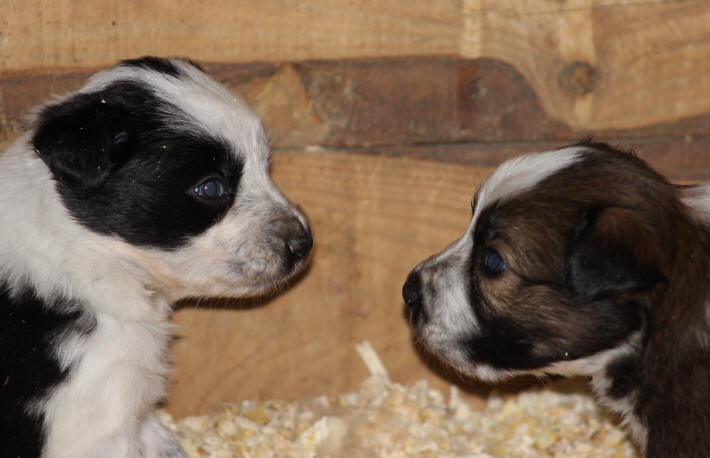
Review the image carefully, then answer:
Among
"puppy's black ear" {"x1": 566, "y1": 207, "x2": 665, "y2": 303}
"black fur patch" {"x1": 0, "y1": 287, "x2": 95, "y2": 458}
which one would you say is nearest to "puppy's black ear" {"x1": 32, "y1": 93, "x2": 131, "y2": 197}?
"black fur patch" {"x1": 0, "y1": 287, "x2": 95, "y2": 458}

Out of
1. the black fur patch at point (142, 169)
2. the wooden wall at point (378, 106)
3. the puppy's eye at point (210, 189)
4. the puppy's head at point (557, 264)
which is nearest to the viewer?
the puppy's head at point (557, 264)

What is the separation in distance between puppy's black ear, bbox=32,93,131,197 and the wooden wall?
2.08ft

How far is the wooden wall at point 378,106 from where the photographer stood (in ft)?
12.7

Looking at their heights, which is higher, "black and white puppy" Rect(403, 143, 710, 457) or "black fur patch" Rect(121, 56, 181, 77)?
"black fur patch" Rect(121, 56, 181, 77)

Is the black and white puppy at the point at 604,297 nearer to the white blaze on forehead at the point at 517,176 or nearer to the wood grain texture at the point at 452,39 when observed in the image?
the white blaze on forehead at the point at 517,176

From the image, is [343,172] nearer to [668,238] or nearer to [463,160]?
[463,160]

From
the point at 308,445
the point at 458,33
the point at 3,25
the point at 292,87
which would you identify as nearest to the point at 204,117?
the point at 292,87

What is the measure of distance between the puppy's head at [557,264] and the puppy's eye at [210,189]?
944 millimetres

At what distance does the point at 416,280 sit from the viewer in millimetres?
3590

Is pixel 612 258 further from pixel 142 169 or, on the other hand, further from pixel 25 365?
pixel 25 365

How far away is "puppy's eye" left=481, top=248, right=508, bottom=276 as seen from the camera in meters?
3.25

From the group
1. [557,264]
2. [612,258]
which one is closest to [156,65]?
[557,264]

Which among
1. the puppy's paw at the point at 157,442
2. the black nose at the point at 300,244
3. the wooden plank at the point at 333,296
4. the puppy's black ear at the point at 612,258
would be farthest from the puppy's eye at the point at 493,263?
the puppy's paw at the point at 157,442

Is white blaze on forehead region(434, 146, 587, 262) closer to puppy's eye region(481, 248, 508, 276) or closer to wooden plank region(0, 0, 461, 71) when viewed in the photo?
puppy's eye region(481, 248, 508, 276)
